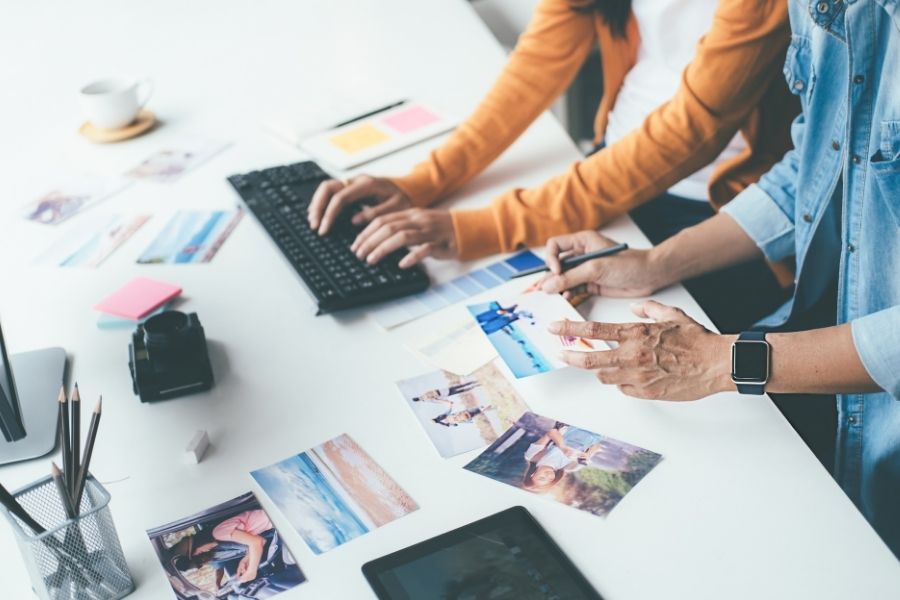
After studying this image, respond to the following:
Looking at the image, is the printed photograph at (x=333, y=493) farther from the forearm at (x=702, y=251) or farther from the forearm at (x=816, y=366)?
the forearm at (x=702, y=251)

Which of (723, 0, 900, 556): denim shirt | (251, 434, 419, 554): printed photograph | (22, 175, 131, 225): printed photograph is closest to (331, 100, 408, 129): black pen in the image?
(22, 175, 131, 225): printed photograph

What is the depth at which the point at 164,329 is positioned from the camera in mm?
1108

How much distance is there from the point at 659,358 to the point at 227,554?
520 mm

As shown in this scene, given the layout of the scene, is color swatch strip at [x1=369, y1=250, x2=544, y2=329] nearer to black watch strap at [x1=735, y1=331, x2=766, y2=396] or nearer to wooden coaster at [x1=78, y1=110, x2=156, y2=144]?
black watch strap at [x1=735, y1=331, x2=766, y2=396]

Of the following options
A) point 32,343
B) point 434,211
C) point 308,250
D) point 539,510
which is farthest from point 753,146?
point 32,343

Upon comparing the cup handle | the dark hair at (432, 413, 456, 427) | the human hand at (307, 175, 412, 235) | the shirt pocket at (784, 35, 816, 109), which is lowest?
the cup handle

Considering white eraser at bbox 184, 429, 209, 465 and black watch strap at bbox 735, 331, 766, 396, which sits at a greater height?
black watch strap at bbox 735, 331, 766, 396

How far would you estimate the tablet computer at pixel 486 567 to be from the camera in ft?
2.68

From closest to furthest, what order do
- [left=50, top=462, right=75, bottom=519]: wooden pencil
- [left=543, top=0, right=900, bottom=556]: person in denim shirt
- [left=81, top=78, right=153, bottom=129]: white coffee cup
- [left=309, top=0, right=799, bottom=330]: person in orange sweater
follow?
[left=50, top=462, right=75, bottom=519]: wooden pencil
[left=543, top=0, right=900, bottom=556]: person in denim shirt
[left=309, top=0, right=799, bottom=330]: person in orange sweater
[left=81, top=78, right=153, bottom=129]: white coffee cup

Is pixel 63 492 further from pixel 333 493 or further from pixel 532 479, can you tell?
pixel 532 479

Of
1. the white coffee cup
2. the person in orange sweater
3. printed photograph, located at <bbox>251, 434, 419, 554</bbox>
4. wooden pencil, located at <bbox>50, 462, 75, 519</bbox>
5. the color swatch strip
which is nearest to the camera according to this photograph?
wooden pencil, located at <bbox>50, 462, 75, 519</bbox>

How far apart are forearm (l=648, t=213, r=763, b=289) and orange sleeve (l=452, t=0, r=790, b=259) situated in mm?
138

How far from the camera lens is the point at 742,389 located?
1.01 meters

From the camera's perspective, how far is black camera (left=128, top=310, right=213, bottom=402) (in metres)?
1.08
